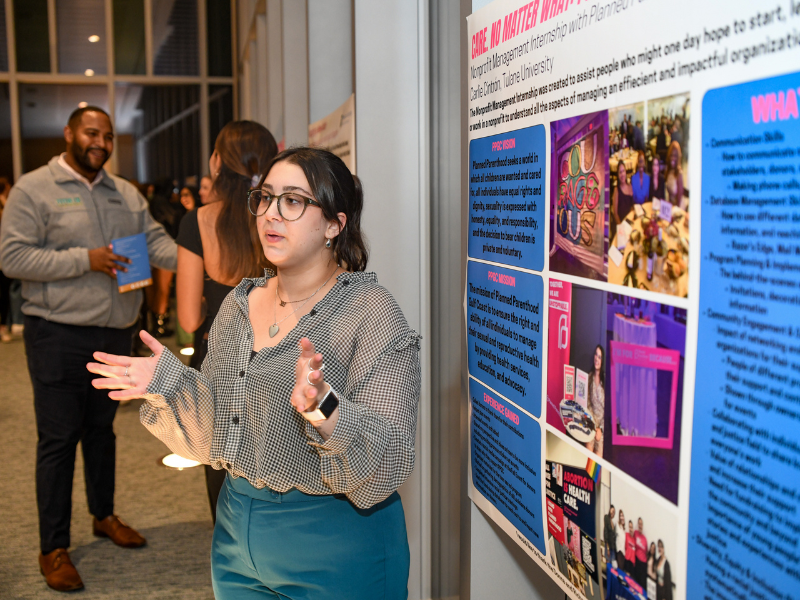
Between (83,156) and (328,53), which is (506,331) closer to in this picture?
(83,156)

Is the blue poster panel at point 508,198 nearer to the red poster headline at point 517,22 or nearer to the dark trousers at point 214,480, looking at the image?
the red poster headline at point 517,22

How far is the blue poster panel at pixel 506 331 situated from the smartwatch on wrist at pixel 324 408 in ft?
1.55

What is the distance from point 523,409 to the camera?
1583 millimetres

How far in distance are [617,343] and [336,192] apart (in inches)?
30.4

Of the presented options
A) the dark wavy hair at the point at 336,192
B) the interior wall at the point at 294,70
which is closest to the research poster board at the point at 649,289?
the dark wavy hair at the point at 336,192

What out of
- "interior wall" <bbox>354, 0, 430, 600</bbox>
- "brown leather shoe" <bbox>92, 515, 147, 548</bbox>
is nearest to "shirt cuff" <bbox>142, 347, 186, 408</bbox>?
"interior wall" <bbox>354, 0, 430, 600</bbox>

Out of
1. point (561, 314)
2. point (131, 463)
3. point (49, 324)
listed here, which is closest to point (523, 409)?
point (561, 314)

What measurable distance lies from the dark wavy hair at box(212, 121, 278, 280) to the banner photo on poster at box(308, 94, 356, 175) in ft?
0.76

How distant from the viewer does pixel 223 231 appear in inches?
99.4

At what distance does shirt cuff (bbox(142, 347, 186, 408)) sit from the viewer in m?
1.53

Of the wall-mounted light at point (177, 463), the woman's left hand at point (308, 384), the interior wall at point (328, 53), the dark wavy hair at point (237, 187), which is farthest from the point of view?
the wall-mounted light at point (177, 463)

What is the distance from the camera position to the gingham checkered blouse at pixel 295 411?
56.1 inches

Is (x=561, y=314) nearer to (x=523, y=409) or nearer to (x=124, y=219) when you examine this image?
(x=523, y=409)

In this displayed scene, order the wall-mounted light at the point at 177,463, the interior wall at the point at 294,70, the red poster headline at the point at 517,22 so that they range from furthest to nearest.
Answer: the interior wall at the point at 294,70, the wall-mounted light at the point at 177,463, the red poster headline at the point at 517,22
